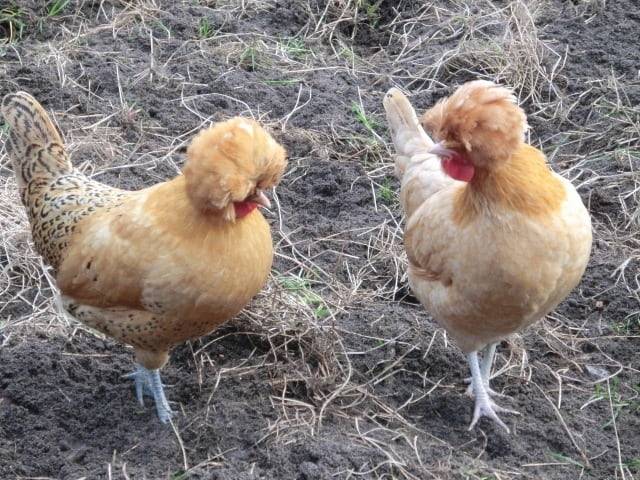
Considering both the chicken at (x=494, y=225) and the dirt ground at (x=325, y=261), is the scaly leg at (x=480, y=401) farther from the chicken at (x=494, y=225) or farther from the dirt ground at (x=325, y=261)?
the chicken at (x=494, y=225)

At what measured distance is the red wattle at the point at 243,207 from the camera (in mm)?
3406

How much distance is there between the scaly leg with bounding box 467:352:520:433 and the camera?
4.13 meters

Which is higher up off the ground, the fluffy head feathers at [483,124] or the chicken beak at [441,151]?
the fluffy head feathers at [483,124]

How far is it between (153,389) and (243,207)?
3.76 ft

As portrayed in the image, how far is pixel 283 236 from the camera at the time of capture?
522 cm

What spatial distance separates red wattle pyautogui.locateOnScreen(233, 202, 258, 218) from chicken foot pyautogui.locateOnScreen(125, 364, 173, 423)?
1006mm

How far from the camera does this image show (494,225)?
3.48 meters

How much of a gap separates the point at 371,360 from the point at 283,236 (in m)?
1.07

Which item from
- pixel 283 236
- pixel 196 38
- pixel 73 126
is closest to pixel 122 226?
pixel 283 236

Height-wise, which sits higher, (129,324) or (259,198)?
(259,198)

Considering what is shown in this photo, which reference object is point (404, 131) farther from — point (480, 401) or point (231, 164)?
point (231, 164)

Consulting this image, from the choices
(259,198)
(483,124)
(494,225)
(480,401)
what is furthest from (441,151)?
(480,401)

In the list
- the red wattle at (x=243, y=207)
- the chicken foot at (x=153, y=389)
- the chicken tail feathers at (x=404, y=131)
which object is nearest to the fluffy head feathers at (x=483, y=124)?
the red wattle at (x=243, y=207)

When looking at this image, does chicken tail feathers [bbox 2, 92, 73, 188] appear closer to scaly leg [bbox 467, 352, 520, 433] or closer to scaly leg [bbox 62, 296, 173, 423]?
scaly leg [bbox 62, 296, 173, 423]
